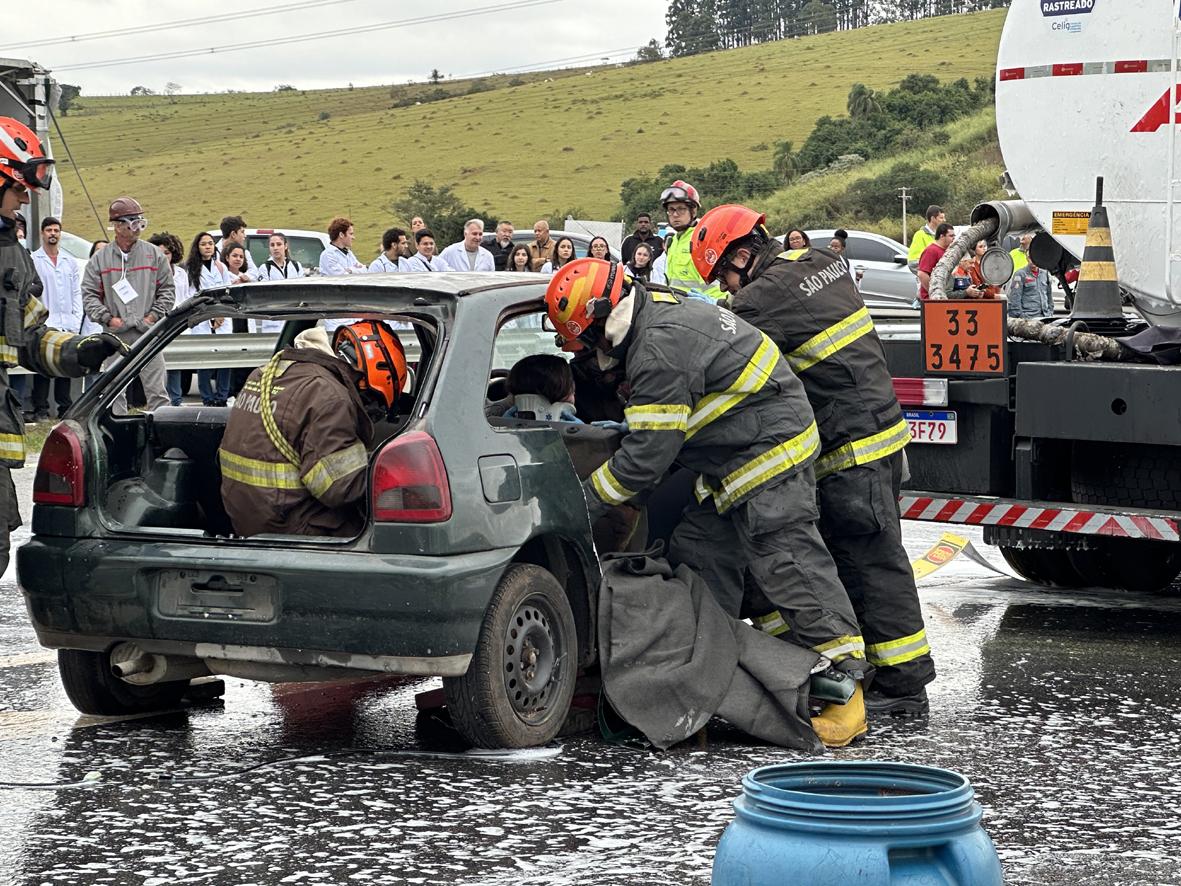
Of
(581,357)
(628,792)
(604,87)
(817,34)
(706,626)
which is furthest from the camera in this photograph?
(817,34)

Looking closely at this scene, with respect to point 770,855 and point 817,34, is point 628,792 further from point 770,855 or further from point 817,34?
point 817,34

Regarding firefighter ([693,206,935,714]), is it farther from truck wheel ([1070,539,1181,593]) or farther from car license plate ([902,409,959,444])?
truck wheel ([1070,539,1181,593])

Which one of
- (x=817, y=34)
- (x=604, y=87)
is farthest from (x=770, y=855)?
(x=817, y=34)

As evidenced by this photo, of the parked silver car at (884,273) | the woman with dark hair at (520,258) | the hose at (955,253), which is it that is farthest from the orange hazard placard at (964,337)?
the parked silver car at (884,273)

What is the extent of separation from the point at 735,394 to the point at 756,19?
113m

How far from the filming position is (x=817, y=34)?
110062mm

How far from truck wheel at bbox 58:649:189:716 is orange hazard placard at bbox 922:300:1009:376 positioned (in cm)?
377

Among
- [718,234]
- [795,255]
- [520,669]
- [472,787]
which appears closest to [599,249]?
[795,255]

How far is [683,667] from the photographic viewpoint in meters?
5.90

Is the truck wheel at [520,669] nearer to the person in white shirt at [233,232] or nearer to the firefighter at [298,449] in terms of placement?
the firefighter at [298,449]

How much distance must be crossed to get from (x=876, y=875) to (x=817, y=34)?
111 m

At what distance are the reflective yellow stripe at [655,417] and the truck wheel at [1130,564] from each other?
380 cm

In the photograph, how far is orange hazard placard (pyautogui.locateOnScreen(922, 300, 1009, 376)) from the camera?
26.5 feet

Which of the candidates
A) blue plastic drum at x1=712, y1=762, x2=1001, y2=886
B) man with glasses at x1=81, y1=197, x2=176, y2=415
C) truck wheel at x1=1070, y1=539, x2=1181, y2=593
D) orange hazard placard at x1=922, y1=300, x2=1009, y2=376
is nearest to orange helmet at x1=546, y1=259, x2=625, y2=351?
orange hazard placard at x1=922, y1=300, x2=1009, y2=376
